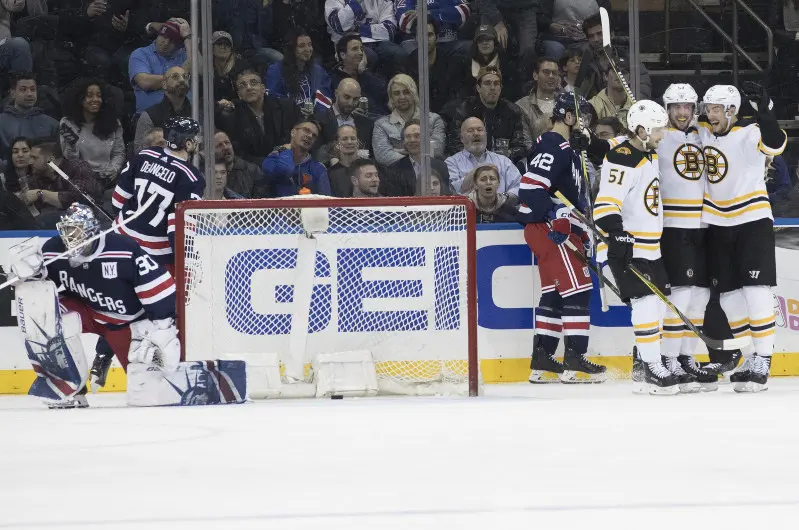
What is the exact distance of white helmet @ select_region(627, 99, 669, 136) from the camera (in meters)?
6.59

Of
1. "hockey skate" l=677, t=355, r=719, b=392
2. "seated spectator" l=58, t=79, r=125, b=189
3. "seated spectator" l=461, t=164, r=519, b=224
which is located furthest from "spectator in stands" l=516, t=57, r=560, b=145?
"seated spectator" l=58, t=79, r=125, b=189

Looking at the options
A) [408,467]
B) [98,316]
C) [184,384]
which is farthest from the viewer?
[98,316]

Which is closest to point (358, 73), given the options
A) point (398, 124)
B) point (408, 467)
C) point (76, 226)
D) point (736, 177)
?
point (398, 124)

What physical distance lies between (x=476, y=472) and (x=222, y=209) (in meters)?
3.30

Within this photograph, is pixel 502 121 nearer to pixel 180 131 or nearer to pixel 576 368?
pixel 576 368

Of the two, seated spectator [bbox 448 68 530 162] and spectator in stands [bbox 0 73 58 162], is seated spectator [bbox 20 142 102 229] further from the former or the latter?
seated spectator [bbox 448 68 530 162]

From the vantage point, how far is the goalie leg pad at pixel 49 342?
6.13 metres

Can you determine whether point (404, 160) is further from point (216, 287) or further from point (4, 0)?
point (4, 0)

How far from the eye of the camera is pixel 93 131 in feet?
25.5

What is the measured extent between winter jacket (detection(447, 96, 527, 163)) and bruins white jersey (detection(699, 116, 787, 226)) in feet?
4.38

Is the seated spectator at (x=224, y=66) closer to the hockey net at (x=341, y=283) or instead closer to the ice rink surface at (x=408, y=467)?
the hockey net at (x=341, y=283)

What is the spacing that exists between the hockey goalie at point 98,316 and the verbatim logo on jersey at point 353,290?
19.4 inches

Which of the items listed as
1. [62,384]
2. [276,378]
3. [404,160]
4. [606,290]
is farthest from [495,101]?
[62,384]

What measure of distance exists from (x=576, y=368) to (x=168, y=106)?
240cm
